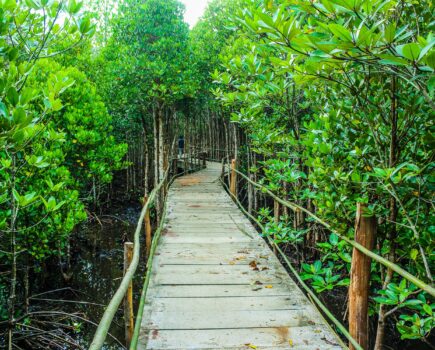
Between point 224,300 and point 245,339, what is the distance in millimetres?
656

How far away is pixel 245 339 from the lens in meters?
2.61

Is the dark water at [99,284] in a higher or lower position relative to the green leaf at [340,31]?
lower

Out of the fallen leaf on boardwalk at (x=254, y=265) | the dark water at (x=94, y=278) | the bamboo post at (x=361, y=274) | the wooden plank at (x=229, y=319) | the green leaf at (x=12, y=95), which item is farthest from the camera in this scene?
the dark water at (x=94, y=278)

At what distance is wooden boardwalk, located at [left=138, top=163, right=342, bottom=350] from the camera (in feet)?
8.52

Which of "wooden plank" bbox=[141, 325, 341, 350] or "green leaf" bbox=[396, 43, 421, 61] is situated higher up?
"green leaf" bbox=[396, 43, 421, 61]

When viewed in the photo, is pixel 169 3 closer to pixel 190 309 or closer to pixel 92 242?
pixel 92 242

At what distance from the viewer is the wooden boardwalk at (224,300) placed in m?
2.60

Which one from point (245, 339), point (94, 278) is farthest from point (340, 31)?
point (94, 278)

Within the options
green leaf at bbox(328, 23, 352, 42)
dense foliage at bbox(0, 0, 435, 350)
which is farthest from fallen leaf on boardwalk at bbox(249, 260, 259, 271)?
green leaf at bbox(328, 23, 352, 42)

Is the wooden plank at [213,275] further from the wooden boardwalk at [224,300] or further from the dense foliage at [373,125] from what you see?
the dense foliage at [373,125]

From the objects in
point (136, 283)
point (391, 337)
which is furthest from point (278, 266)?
point (136, 283)

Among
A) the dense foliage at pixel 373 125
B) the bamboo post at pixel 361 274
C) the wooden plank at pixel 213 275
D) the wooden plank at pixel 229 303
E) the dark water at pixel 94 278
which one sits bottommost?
the dark water at pixel 94 278

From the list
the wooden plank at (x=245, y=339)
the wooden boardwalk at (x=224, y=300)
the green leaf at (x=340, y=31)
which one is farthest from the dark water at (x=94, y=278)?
the green leaf at (x=340, y=31)

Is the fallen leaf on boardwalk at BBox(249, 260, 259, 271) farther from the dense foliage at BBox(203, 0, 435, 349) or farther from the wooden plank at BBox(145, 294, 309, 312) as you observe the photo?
the dense foliage at BBox(203, 0, 435, 349)
